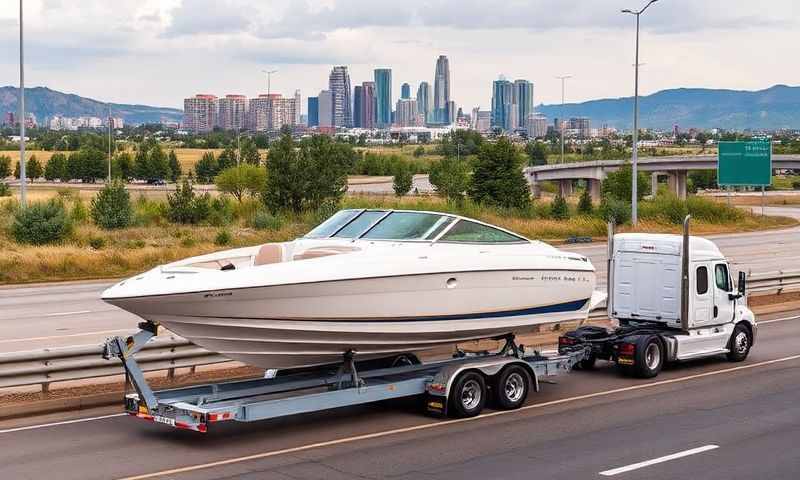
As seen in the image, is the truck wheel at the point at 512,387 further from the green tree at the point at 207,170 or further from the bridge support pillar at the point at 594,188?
the green tree at the point at 207,170

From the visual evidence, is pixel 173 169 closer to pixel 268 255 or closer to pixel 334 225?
pixel 334 225

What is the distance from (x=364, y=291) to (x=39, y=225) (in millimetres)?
30492

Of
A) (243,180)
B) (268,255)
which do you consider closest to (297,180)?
(243,180)

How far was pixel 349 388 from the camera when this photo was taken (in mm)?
14250

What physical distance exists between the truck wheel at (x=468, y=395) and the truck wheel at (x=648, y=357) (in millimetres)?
3427

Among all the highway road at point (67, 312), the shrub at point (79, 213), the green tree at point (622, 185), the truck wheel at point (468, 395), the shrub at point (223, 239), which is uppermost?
the green tree at point (622, 185)

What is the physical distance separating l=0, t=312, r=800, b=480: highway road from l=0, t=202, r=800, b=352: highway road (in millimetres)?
7728

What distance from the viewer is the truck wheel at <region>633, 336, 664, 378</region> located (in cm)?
1766

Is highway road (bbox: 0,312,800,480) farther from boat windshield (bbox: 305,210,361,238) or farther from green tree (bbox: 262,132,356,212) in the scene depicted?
green tree (bbox: 262,132,356,212)

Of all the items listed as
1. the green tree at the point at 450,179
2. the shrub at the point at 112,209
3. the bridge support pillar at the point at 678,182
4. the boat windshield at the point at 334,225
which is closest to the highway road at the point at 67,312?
the boat windshield at the point at 334,225

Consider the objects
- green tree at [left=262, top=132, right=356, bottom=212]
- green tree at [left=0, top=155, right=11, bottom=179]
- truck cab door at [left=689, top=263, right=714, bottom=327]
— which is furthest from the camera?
green tree at [left=0, top=155, right=11, bottom=179]

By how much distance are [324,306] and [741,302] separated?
9.02 meters

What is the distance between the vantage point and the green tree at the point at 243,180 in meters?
88.1

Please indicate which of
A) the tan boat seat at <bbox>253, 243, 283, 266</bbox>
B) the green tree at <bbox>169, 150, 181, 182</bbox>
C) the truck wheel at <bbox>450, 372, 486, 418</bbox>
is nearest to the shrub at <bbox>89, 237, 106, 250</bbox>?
the tan boat seat at <bbox>253, 243, 283, 266</bbox>
